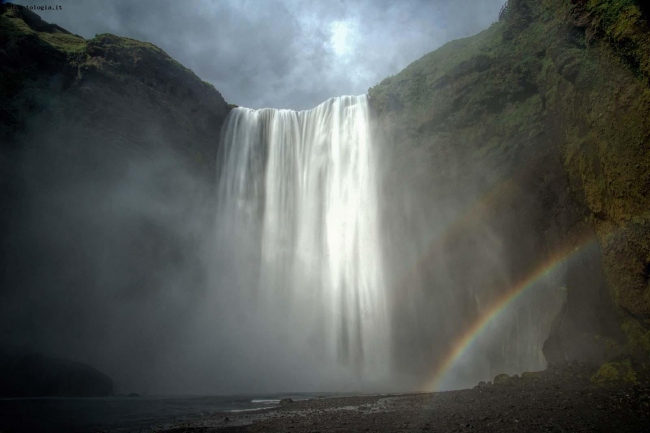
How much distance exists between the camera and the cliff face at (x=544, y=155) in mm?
10992

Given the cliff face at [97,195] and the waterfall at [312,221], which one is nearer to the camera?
the cliff face at [97,195]

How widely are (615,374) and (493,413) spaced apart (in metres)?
4.06

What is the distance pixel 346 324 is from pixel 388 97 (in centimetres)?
1619

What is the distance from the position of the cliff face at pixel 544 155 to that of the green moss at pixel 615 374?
1.10 metres

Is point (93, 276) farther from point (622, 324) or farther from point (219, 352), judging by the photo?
point (622, 324)

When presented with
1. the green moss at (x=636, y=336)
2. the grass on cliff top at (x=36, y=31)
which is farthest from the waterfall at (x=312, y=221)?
the green moss at (x=636, y=336)

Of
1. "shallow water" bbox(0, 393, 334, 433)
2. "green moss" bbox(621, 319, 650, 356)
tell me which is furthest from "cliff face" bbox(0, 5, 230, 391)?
"green moss" bbox(621, 319, 650, 356)

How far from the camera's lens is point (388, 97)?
27594 mm

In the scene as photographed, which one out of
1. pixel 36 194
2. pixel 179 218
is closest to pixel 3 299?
pixel 36 194

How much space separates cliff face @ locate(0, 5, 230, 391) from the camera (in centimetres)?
2136

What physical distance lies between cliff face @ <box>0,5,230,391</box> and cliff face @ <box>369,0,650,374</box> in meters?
15.1

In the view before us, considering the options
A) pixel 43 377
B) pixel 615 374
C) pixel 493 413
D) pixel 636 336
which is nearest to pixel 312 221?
pixel 43 377

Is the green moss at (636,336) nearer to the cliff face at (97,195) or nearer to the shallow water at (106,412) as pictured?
the shallow water at (106,412)

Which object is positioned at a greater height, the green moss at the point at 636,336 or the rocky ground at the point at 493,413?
the green moss at the point at 636,336
